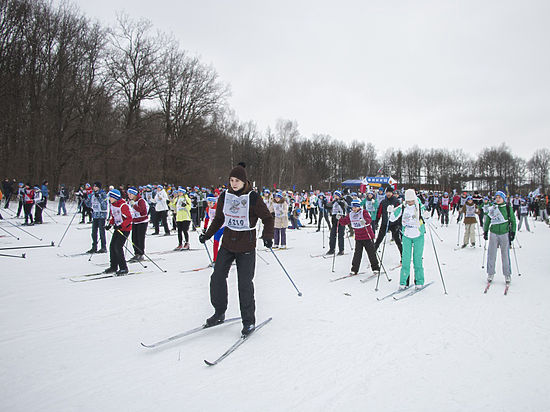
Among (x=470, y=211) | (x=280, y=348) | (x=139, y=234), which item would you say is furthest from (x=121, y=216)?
(x=470, y=211)

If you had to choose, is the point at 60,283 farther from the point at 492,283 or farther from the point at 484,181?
the point at 484,181

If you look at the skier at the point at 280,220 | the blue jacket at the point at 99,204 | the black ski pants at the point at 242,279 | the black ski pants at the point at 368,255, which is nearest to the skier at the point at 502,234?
the black ski pants at the point at 368,255

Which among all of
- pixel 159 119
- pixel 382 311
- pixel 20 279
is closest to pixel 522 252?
pixel 382 311

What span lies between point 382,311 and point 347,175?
275 feet

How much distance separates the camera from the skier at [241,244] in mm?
4070

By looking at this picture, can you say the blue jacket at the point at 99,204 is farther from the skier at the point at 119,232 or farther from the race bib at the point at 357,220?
the race bib at the point at 357,220

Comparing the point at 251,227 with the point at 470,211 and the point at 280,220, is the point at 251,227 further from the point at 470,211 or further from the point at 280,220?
the point at 470,211

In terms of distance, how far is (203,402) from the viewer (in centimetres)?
274

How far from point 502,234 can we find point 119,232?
8.06m

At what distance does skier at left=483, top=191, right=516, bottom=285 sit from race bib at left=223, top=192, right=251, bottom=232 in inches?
209

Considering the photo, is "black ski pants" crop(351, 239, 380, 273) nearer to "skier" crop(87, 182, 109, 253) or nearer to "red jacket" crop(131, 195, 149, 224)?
"red jacket" crop(131, 195, 149, 224)

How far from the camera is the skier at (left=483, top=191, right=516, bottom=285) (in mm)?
6609

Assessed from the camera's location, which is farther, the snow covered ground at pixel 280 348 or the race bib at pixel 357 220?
the race bib at pixel 357 220

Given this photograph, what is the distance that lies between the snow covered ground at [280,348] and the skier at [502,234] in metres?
0.39
